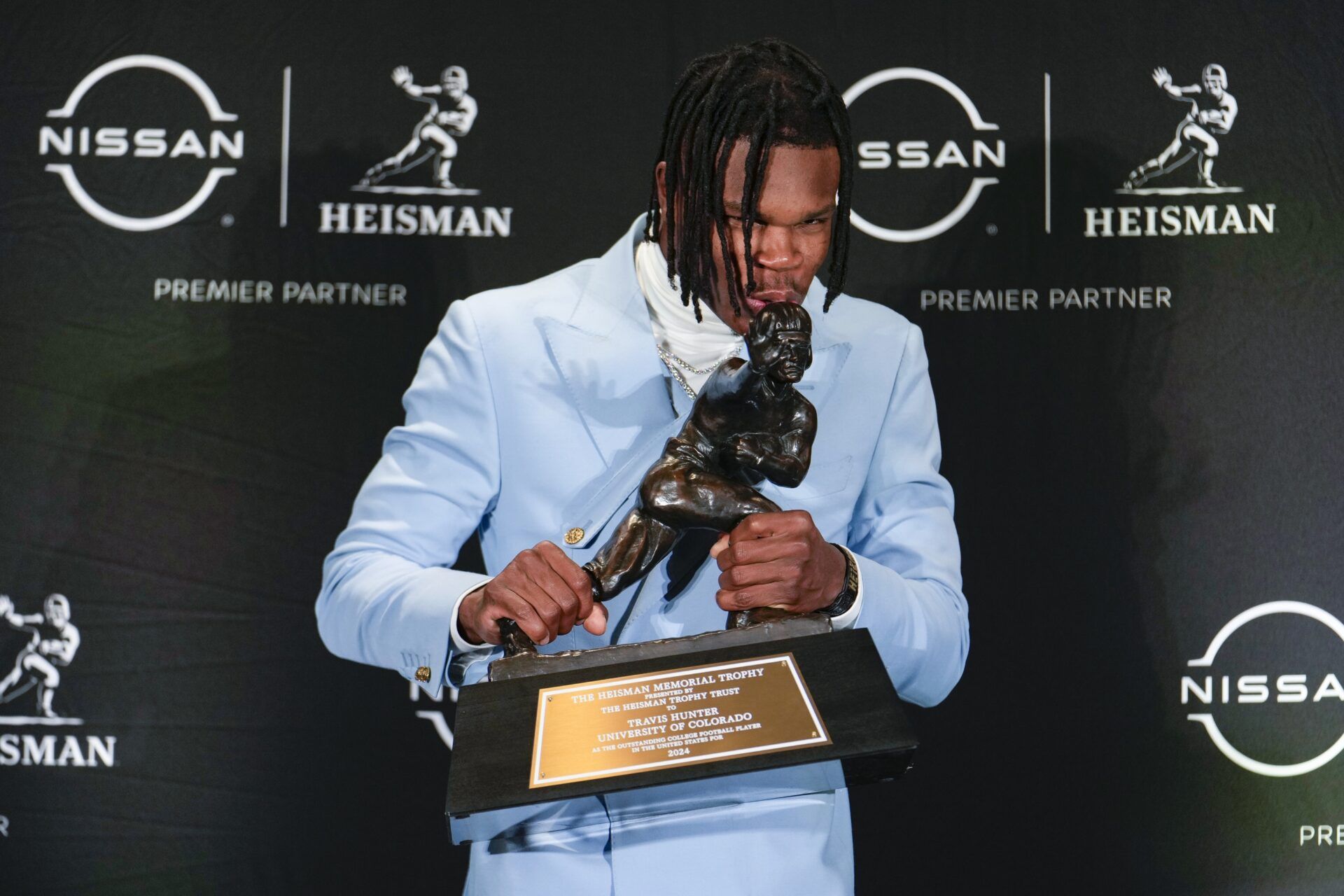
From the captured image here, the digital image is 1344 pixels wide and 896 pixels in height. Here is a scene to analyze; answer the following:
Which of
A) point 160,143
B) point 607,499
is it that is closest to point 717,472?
point 607,499

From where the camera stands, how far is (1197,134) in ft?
7.29

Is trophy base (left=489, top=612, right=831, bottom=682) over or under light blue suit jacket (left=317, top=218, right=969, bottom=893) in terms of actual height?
under

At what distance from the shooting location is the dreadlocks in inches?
54.7

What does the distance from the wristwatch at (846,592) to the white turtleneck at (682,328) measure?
0.29m

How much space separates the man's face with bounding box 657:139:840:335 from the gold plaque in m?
0.40

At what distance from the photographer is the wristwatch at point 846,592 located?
1354 mm

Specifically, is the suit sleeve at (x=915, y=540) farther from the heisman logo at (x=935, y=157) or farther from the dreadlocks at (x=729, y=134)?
the heisman logo at (x=935, y=157)

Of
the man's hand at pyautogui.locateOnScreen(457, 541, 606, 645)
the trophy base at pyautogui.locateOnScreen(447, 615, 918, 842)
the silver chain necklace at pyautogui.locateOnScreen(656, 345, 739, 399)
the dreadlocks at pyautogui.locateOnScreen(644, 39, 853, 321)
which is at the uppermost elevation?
the dreadlocks at pyautogui.locateOnScreen(644, 39, 853, 321)

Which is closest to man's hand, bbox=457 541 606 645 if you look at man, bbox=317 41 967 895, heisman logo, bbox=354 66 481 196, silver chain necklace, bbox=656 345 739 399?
man, bbox=317 41 967 895

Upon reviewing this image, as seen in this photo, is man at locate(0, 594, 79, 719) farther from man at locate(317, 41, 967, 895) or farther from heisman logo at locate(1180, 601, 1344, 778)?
heisman logo at locate(1180, 601, 1344, 778)

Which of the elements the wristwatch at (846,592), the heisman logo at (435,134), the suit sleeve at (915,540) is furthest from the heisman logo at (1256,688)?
the heisman logo at (435,134)

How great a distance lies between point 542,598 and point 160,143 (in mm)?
1415

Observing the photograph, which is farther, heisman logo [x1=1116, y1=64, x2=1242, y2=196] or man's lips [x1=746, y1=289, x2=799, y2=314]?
heisman logo [x1=1116, y1=64, x2=1242, y2=196]

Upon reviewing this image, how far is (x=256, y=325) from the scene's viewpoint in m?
2.25
